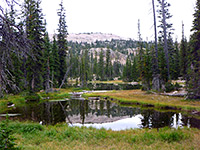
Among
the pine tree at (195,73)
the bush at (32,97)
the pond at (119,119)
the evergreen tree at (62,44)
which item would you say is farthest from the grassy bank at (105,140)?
the evergreen tree at (62,44)

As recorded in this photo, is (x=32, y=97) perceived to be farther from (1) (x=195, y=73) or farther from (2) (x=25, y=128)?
(1) (x=195, y=73)

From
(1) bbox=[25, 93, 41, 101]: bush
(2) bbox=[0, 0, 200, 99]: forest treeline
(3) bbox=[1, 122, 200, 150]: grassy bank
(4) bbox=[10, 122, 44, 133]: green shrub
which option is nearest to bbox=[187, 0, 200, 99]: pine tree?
(2) bbox=[0, 0, 200, 99]: forest treeline

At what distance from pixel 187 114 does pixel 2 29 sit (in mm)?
19063

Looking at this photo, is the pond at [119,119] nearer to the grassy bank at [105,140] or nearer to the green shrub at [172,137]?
the grassy bank at [105,140]

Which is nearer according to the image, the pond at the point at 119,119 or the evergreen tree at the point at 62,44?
the pond at the point at 119,119

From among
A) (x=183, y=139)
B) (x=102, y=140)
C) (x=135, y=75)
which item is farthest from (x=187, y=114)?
(x=135, y=75)

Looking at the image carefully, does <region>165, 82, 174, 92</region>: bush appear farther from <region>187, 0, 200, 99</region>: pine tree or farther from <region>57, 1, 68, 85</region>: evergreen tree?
<region>57, 1, 68, 85</region>: evergreen tree

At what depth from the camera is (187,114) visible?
1884cm

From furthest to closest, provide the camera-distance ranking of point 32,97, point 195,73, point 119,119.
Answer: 1. point 32,97
2. point 195,73
3. point 119,119

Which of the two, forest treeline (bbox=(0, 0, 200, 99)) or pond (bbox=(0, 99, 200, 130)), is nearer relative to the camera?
forest treeline (bbox=(0, 0, 200, 99))

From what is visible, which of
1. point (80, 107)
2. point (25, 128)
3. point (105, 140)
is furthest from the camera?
point (80, 107)

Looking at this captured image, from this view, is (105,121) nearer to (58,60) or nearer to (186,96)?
(186,96)

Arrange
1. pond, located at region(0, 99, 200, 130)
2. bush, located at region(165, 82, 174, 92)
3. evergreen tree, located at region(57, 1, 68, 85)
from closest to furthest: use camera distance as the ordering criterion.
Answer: pond, located at region(0, 99, 200, 130), bush, located at region(165, 82, 174, 92), evergreen tree, located at region(57, 1, 68, 85)

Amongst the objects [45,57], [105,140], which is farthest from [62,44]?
[105,140]
